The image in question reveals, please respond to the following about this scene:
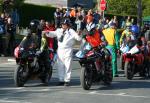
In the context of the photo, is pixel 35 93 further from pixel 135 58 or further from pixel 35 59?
pixel 135 58

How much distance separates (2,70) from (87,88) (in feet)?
18.9

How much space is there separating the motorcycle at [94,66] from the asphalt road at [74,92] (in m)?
0.24

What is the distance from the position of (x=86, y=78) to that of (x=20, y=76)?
1707 mm

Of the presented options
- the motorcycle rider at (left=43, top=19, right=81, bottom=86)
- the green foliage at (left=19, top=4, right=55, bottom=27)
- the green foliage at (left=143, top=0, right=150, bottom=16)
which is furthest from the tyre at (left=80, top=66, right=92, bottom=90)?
the green foliage at (left=143, top=0, right=150, bottom=16)

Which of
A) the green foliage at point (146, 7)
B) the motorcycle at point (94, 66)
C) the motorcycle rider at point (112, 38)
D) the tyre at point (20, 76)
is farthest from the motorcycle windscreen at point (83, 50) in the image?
the green foliage at point (146, 7)

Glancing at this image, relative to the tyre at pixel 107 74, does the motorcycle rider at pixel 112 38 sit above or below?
above

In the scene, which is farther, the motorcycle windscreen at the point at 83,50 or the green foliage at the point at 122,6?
the green foliage at the point at 122,6

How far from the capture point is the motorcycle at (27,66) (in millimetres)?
15648

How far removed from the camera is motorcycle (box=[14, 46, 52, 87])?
15648 millimetres

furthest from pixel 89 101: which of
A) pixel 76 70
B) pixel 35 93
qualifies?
pixel 76 70

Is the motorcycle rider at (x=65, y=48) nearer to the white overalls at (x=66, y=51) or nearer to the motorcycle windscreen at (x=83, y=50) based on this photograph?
the white overalls at (x=66, y=51)

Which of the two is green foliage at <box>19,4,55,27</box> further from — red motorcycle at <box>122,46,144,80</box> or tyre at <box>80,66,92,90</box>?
tyre at <box>80,66,92,90</box>

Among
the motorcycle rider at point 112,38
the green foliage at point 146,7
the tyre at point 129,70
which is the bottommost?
the green foliage at point 146,7

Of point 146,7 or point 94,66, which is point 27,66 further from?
point 146,7
